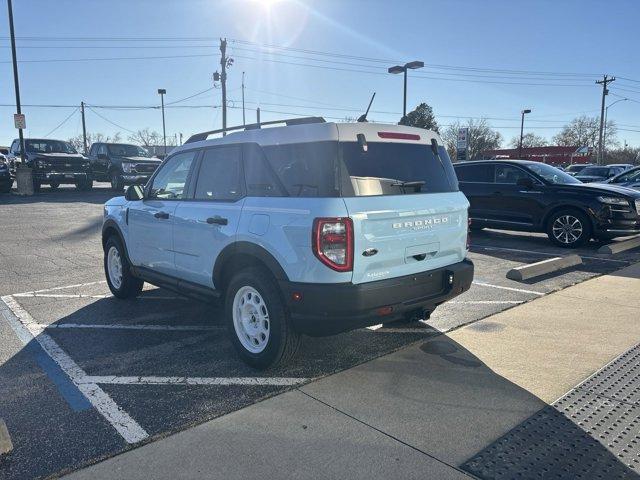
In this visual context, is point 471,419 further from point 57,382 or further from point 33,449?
point 57,382

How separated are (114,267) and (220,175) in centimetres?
267

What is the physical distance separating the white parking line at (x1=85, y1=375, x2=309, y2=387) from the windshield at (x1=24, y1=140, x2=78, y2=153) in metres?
20.2

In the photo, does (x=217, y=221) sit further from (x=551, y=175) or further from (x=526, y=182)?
(x=551, y=175)

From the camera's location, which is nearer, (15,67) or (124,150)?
(15,67)

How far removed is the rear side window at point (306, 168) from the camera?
11.5ft

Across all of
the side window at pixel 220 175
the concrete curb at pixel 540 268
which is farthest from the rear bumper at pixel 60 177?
the concrete curb at pixel 540 268

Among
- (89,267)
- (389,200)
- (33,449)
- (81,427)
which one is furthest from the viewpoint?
(89,267)

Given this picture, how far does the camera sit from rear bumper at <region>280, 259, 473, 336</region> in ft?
11.1

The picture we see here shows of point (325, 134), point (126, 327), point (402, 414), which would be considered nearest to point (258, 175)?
point (325, 134)

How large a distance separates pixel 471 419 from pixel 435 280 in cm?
112

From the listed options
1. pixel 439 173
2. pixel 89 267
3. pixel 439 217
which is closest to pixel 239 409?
pixel 439 217

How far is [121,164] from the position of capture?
69.0ft

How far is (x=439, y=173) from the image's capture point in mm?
4332

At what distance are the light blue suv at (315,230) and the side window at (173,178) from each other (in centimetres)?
8
